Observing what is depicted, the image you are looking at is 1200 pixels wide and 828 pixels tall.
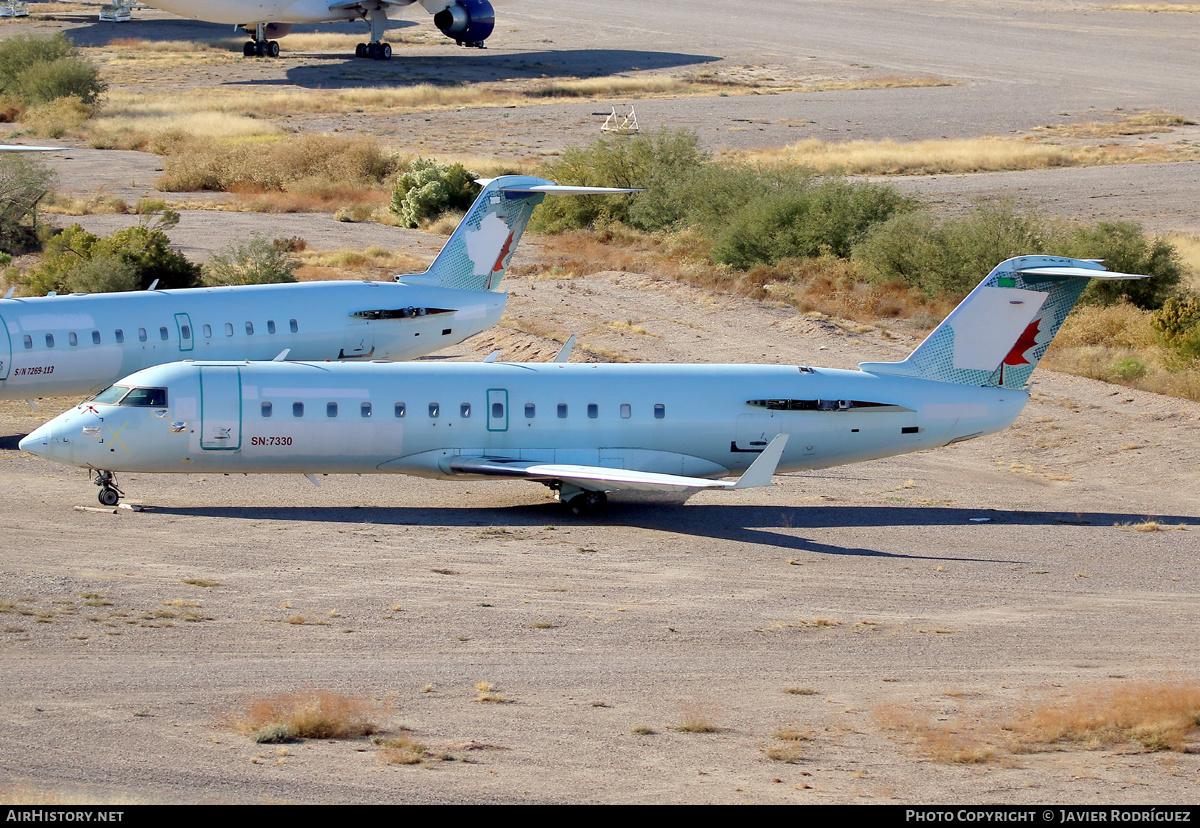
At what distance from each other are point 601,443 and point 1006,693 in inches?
442

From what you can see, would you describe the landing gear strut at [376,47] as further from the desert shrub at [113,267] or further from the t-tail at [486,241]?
the t-tail at [486,241]

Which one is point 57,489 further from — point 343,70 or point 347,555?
point 343,70

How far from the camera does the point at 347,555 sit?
22.3 metres

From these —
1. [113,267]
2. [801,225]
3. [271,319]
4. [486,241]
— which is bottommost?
[271,319]

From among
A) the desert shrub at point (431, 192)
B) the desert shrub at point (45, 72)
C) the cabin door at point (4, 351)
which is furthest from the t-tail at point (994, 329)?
the desert shrub at point (45, 72)

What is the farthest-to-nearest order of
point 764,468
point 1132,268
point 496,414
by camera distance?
point 1132,268
point 496,414
point 764,468

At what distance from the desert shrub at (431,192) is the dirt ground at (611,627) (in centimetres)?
2830

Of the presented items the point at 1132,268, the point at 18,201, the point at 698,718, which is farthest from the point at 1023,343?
the point at 18,201

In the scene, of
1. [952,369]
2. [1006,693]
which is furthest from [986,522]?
[1006,693]

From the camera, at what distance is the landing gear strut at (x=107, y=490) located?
992 inches

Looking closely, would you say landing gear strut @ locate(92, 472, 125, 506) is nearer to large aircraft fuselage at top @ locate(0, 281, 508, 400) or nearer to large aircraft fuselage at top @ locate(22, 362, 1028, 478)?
large aircraft fuselage at top @ locate(22, 362, 1028, 478)

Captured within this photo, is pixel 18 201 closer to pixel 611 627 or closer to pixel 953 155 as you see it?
pixel 611 627

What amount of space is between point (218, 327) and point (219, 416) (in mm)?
7976

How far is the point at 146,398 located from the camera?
25.1 m
